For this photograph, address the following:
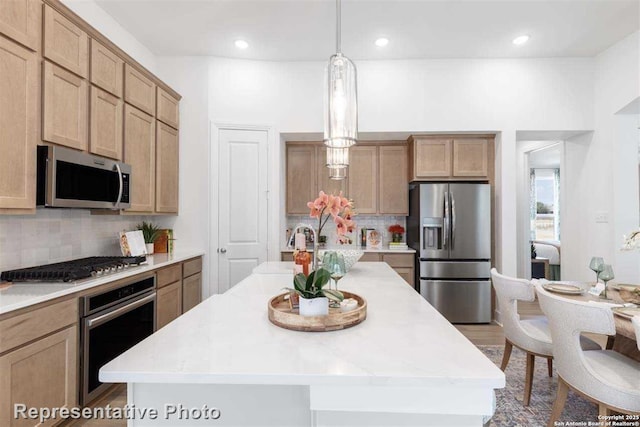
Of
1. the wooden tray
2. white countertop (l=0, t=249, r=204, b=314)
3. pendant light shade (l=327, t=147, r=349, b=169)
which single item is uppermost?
pendant light shade (l=327, t=147, r=349, b=169)

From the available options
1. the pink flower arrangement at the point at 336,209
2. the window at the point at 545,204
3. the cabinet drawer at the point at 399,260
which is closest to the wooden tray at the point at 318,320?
the pink flower arrangement at the point at 336,209

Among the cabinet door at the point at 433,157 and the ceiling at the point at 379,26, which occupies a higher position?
the ceiling at the point at 379,26

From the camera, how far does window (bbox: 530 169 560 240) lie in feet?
26.6

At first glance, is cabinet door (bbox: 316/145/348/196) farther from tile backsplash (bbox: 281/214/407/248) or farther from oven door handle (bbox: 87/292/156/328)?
oven door handle (bbox: 87/292/156/328)

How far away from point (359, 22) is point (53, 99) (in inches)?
101

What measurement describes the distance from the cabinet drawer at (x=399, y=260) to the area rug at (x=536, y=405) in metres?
1.55

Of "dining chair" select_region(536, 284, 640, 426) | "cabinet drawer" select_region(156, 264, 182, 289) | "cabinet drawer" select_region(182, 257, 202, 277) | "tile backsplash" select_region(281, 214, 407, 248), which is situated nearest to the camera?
"dining chair" select_region(536, 284, 640, 426)

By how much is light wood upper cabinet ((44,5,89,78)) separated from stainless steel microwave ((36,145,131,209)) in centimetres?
58

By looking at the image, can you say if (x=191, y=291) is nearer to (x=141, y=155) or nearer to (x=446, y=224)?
(x=141, y=155)

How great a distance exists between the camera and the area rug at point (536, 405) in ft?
6.74

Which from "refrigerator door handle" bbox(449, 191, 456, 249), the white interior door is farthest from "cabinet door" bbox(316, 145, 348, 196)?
"refrigerator door handle" bbox(449, 191, 456, 249)

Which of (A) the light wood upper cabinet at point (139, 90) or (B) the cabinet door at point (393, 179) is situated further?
(B) the cabinet door at point (393, 179)

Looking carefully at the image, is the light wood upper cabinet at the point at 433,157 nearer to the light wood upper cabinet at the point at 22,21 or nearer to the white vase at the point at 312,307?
the white vase at the point at 312,307

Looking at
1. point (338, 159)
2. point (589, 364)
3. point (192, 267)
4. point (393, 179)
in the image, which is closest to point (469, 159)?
point (393, 179)
